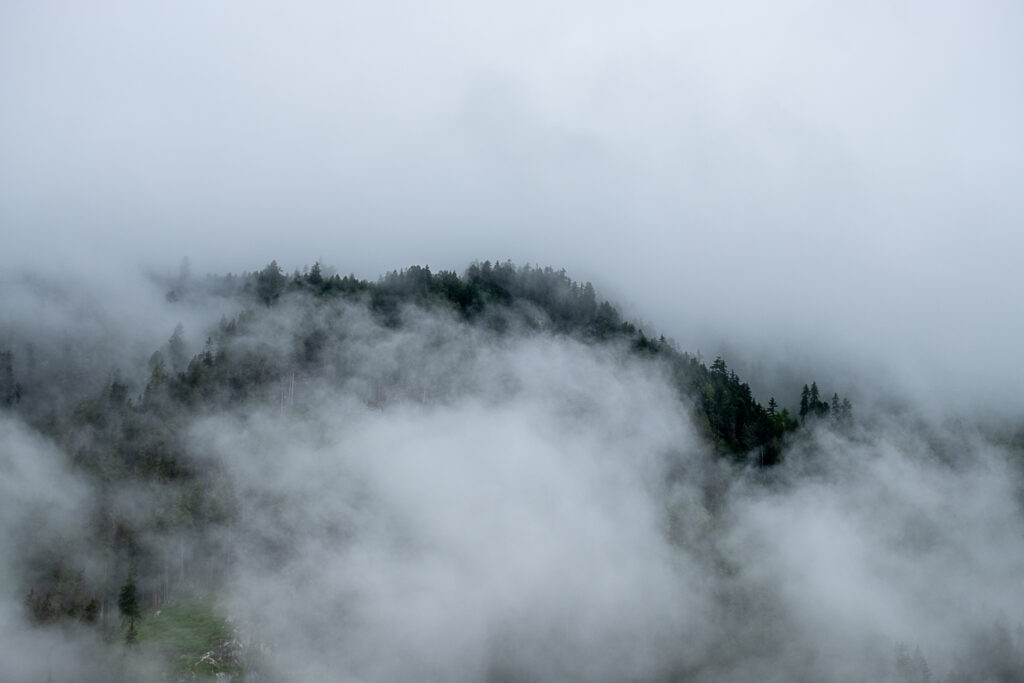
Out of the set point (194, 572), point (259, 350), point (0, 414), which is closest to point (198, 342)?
point (259, 350)

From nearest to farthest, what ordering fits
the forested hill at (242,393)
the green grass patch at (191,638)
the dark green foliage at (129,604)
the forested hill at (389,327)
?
the green grass patch at (191,638)
the dark green foliage at (129,604)
the forested hill at (242,393)
the forested hill at (389,327)

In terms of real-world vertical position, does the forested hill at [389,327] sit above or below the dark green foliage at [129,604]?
above

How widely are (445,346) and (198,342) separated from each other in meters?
41.9

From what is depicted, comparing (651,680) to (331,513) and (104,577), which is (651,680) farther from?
(104,577)

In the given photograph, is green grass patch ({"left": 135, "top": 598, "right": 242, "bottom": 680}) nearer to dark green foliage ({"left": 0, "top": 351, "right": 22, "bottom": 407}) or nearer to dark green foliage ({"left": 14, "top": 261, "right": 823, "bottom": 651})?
dark green foliage ({"left": 14, "top": 261, "right": 823, "bottom": 651})

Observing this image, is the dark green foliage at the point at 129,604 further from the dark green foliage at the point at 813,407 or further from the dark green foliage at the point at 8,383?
the dark green foliage at the point at 813,407

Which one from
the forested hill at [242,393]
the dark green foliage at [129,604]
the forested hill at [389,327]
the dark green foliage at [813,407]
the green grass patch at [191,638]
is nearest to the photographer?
the green grass patch at [191,638]

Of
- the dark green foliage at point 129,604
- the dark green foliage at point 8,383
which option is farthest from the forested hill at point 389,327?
the dark green foliage at point 129,604

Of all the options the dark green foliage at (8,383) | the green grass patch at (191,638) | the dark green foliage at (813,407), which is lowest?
the green grass patch at (191,638)

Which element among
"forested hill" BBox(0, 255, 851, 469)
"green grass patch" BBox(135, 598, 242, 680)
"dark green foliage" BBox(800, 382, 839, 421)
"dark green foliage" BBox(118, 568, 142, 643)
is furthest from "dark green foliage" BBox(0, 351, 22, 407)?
"dark green foliage" BBox(800, 382, 839, 421)

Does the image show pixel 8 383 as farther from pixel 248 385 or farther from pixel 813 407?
pixel 813 407

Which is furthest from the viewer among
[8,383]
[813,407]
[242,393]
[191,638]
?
[813,407]

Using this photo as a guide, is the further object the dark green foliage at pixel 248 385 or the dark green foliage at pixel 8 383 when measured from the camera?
the dark green foliage at pixel 8 383

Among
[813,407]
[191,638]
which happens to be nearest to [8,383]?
[191,638]
